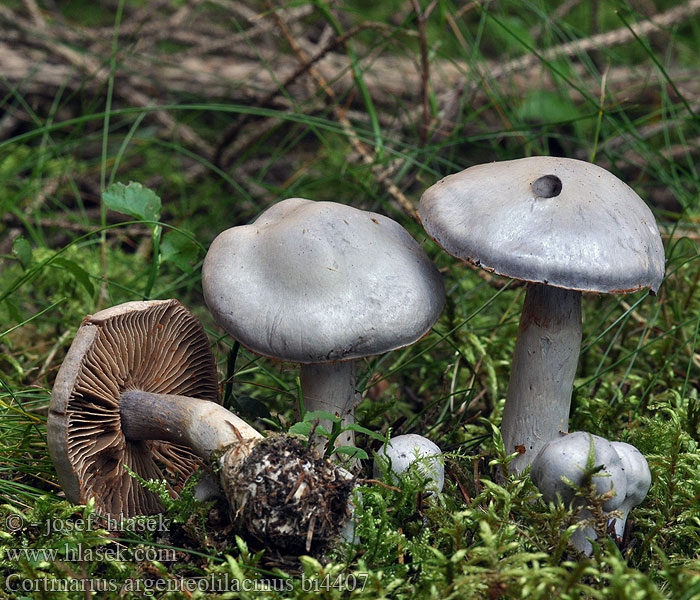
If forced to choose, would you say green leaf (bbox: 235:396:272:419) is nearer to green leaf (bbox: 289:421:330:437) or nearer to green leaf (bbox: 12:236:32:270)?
green leaf (bbox: 289:421:330:437)

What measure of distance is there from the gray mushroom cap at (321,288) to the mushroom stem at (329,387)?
0.88ft

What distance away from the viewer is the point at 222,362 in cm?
262

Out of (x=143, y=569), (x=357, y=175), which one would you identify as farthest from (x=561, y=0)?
(x=143, y=569)

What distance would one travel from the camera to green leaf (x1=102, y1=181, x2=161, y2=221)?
230 cm

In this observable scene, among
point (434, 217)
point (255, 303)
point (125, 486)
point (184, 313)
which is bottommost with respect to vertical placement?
point (125, 486)

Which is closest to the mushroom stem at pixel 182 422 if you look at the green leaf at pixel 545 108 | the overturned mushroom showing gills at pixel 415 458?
the overturned mushroom showing gills at pixel 415 458

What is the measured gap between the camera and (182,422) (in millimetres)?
1813

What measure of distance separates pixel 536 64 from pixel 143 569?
4.16m

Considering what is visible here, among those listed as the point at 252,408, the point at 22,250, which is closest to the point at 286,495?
the point at 252,408

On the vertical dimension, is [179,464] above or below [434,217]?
below

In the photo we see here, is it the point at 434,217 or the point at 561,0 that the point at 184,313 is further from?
the point at 561,0

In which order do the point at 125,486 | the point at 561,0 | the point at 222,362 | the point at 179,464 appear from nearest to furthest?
the point at 125,486 < the point at 179,464 < the point at 222,362 < the point at 561,0

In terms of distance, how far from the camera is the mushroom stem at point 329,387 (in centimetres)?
195

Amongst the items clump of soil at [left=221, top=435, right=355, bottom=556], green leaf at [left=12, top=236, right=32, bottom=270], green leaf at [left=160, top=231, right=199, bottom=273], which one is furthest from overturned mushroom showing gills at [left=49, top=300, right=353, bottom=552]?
green leaf at [left=12, top=236, right=32, bottom=270]
